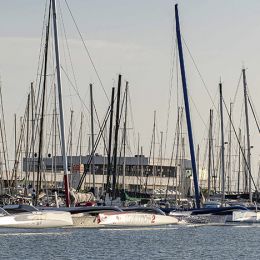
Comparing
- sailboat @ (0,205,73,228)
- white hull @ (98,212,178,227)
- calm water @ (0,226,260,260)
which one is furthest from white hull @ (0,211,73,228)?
white hull @ (98,212,178,227)

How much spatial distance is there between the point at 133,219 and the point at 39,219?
799cm

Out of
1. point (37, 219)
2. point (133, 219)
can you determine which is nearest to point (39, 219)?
point (37, 219)

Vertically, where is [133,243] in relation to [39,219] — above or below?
below

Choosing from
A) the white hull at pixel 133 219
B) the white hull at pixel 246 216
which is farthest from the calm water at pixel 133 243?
the white hull at pixel 246 216

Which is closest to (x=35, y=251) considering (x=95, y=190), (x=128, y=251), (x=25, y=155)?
(x=128, y=251)

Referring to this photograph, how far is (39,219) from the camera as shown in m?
56.3

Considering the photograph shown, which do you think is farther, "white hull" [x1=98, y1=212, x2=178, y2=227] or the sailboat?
"white hull" [x1=98, y1=212, x2=178, y2=227]

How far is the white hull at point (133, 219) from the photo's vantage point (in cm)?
6122

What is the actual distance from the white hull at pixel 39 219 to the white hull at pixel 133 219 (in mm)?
4956

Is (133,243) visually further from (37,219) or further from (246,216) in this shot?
(246,216)

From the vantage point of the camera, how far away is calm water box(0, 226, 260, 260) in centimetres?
4694

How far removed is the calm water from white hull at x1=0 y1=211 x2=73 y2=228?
83 cm

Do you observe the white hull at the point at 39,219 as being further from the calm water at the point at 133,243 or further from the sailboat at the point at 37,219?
the calm water at the point at 133,243

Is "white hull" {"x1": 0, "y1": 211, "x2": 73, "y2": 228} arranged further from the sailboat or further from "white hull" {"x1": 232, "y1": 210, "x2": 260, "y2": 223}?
"white hull" {"x1": 232, "y1": 210, "x2": 260, "y2": 223}
